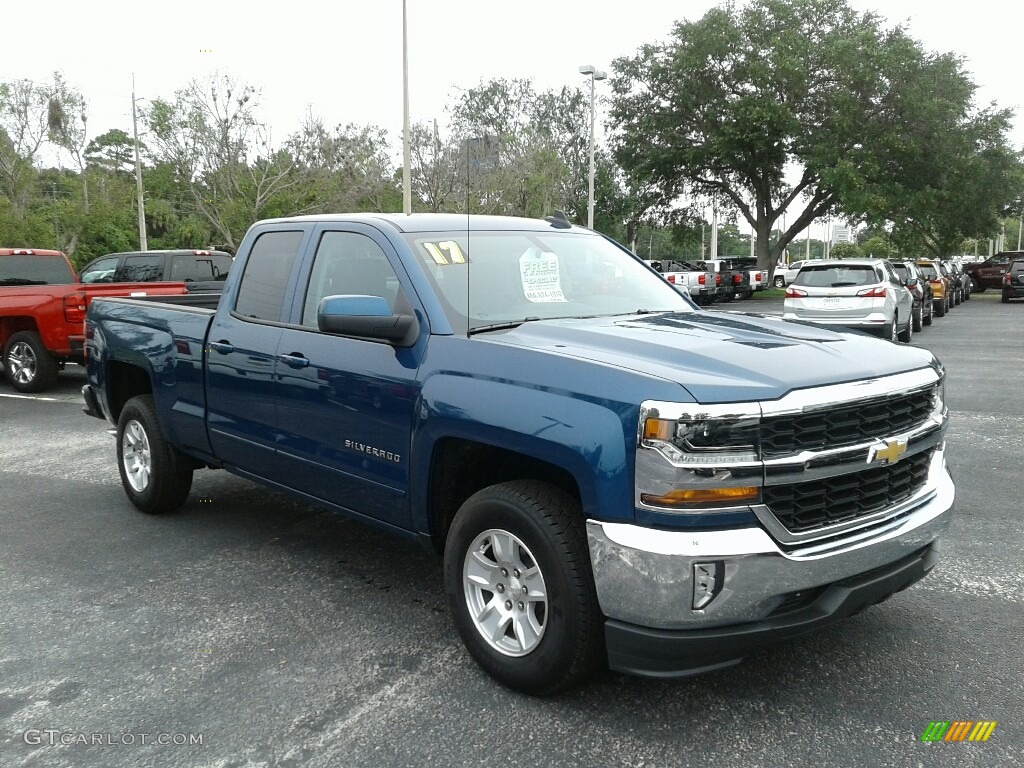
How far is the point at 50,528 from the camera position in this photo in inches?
224

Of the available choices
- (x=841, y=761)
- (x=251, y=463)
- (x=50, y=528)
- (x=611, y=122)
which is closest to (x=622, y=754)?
(x=841, y=761)

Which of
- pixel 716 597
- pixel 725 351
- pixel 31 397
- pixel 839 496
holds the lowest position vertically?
pixel 31 397

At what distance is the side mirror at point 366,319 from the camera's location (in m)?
3.76

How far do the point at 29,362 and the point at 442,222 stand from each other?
9.39 metres

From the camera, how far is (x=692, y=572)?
2.90m

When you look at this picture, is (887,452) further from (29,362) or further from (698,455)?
(29,362)

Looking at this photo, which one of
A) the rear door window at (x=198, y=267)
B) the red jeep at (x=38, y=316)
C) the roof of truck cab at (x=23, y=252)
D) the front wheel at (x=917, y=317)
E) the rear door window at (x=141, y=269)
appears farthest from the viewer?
the front wheel at (x=917, y=317)

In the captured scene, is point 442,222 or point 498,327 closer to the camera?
point 498,327

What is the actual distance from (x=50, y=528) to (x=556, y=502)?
3905 mm

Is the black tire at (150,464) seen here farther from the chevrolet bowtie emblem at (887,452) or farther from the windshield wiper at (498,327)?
the chevrolet bowtie emblem at (887,452)

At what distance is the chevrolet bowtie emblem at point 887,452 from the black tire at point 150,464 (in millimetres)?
4152

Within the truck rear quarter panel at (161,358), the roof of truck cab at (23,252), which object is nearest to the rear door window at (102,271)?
the roof of truck cab at (23,252)

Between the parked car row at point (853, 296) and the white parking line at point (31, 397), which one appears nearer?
the white parking line at point (31, 397)

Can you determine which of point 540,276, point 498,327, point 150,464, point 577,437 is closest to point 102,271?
point 150,464
